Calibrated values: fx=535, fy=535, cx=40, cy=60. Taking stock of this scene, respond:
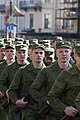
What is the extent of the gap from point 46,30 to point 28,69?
1895 inches

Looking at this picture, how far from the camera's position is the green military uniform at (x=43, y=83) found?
7812 mm

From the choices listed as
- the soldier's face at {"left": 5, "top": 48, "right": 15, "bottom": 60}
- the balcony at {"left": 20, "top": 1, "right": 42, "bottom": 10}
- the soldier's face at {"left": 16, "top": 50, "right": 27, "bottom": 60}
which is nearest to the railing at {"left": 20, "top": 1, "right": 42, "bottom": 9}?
the balcony at {"left": 20, "top": 1, "right": 42, "bottom": 10}

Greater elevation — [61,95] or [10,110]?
[61,95]

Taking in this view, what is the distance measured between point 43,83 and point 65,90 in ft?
3.70

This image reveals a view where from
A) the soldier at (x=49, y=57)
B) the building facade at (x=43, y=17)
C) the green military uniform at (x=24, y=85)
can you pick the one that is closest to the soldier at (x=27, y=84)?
the green military uniform at (x=24, y=85)

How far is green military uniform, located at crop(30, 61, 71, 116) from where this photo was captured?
781cm

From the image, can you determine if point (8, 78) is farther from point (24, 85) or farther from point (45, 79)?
point (45, 79)

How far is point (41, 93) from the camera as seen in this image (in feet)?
25.8

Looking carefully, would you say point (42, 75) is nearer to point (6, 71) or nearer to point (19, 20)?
point (6, 71)

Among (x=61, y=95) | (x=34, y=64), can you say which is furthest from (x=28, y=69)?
(x=61, y=95)

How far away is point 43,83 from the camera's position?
788 centimetres

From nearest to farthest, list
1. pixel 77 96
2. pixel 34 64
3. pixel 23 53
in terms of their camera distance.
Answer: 1. pixel 77 96
2. pixel 34 64
3. pixel 23 53

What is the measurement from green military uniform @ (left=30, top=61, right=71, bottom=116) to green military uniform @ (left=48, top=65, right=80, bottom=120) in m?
1.01

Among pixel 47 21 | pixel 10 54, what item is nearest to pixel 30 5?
pixel 47 21
